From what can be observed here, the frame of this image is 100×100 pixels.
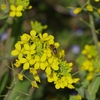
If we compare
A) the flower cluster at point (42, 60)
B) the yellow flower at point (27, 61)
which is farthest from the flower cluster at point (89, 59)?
the yellow flower at point (27, 61)

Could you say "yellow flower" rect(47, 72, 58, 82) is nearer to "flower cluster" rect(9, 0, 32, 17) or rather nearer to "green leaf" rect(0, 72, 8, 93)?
"flower cluster" rect(9, 0, 32, 17)

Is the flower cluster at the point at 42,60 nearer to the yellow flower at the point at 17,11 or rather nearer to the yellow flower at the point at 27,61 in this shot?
the yellow flower at the point at 27,61

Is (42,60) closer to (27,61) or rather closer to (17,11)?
(27,61)

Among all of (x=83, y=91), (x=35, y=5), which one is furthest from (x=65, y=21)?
(x=83, y=91)

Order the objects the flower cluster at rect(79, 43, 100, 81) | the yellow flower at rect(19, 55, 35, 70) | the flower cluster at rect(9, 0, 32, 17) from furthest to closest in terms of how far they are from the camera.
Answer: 1. the flower cluster at rect(79, 43, 100, 81)
2. the flower cluster at rect(9, 0, 32, 17)
3. the yellow flower at rect(19, 55, 35, 70)

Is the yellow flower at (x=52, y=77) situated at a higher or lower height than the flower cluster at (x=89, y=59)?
lower

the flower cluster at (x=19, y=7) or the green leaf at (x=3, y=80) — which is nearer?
the flower cluster at (x=19, y=7)

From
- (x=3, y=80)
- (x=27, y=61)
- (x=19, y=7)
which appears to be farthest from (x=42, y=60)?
(x=3, y=80)

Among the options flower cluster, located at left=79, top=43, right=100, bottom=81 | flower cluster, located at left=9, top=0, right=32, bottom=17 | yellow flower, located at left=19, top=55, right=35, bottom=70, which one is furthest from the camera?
flower cluster, located at left=79, top=43, right=100, bottom=81

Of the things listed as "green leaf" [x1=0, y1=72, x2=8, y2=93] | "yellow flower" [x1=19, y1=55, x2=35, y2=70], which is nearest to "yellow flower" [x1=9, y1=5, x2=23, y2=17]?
"yellow flower" [x1=19, y1=55, x2=35, y2=70]
